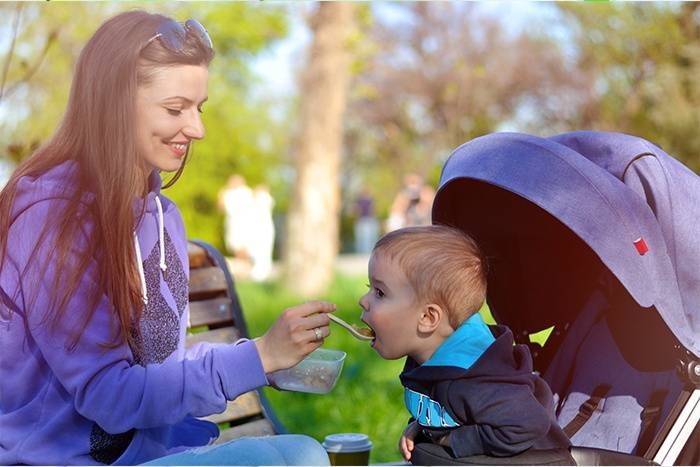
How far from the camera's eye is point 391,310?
7.95 ft

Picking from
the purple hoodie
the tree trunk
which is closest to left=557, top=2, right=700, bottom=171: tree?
the tree trunk

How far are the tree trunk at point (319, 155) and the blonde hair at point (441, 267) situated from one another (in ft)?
24.9

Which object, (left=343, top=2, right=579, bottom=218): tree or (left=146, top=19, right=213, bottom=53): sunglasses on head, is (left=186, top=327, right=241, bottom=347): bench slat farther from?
(left=343, top=2, right=579, bottom=218): tree

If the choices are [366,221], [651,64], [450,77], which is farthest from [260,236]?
[450,77]

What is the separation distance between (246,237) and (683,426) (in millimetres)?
12275

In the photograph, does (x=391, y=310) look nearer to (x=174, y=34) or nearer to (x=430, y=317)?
(x=430, y=317)

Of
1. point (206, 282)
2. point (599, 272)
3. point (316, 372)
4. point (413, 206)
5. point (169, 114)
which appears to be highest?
point (169, 114)

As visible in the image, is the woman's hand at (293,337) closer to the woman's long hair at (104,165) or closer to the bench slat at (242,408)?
the woman's long hair at (104,165)

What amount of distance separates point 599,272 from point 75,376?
164 centimetres

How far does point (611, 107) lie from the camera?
73.4 feet

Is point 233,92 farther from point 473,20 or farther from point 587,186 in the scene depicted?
point 587,186

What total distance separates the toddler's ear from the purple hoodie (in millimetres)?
462

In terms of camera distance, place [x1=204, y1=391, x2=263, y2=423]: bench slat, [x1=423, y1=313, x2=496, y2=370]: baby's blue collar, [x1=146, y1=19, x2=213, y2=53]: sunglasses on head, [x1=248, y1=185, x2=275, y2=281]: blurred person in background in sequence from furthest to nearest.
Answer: [x1=248, y1=185, x2=275, y2=281]: blurred person in background < [x1=204, y1=391, x2=263, y2=423]: bench slat < [x1=423, y1=313, x2=496, y2=370]: baby's blue collar < [x1=146, y1=19, x2=213, y2=53]: sunglasses on head

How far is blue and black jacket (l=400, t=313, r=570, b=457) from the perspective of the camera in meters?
2.24
